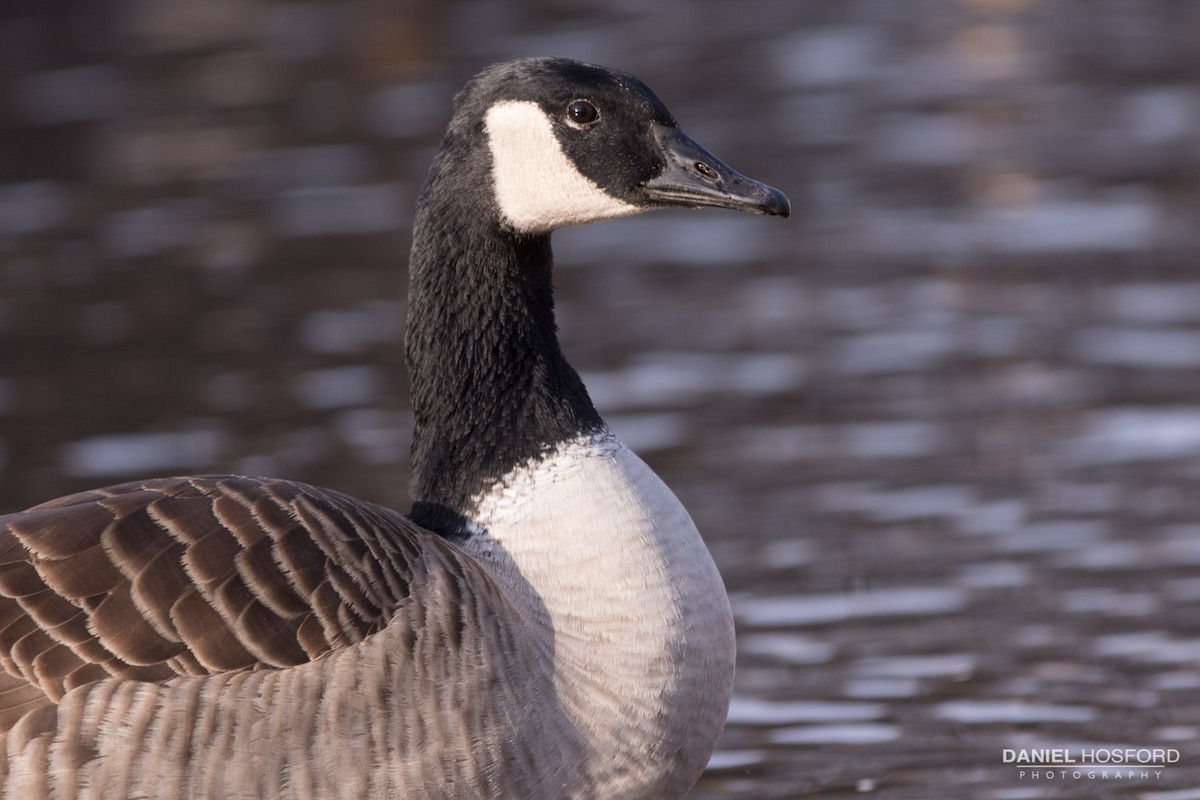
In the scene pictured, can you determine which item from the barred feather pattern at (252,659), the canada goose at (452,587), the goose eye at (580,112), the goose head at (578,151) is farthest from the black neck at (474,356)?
the barred feather pattern at (252,659)

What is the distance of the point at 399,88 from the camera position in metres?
15.4

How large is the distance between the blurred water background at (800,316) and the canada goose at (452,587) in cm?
136

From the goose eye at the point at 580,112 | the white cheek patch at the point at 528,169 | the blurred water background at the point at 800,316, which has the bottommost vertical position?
the blurred water background at the point at 800,316

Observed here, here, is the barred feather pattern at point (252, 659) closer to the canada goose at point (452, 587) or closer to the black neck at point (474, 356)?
the canada goose at point (452, 587)

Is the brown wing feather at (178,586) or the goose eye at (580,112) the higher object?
the goose eye at (580,112)

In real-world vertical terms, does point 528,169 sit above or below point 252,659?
above

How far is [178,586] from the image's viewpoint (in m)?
4.75

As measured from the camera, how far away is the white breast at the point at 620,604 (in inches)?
201

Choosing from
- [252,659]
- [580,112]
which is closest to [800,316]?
[580,112]

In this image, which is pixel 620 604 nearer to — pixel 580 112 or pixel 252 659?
pixel 252 659

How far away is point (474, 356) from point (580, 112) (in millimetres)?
784

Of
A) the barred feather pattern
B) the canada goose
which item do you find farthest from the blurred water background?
the barred feather pattern

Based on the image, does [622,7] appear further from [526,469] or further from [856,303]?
[526,469]

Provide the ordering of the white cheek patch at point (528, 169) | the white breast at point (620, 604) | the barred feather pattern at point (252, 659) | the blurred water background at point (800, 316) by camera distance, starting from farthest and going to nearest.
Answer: the blurred water background at point (800, 316) → the white cheek patch at point (528, 169) → the white breast at point (620, 604) → the barred feather pattern at point (252, 659)
